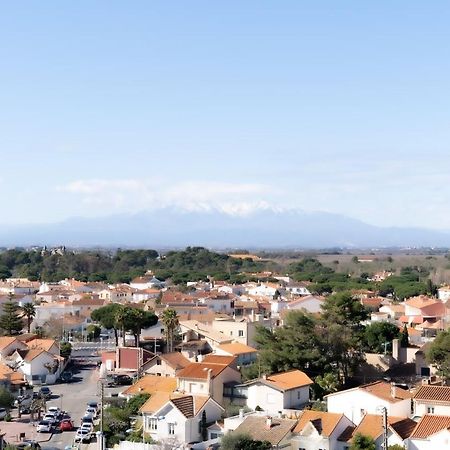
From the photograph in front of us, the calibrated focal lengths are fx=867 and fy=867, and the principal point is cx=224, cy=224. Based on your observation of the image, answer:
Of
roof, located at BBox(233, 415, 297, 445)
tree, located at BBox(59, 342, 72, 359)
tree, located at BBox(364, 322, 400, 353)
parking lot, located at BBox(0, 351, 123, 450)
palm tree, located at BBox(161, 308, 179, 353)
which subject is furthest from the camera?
tree, located at BBox(59, 342, 72, 359)

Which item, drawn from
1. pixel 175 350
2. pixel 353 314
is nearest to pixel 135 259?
pixel 175 350

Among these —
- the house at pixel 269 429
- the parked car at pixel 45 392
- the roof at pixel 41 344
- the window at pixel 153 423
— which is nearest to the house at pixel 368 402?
the house at pixel 269 429

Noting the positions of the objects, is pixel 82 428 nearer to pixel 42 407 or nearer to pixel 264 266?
pixel 42 407

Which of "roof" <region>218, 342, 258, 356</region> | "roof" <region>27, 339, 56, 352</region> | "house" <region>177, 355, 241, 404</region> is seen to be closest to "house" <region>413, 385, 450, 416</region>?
"house" <region>177, 355, 241, 404</region>

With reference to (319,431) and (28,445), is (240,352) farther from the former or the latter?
(28,445)

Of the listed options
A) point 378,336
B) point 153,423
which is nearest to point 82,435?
point 153,423

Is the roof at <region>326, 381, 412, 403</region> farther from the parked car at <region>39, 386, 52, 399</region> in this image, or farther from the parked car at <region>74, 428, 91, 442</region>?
the parked car at <region>39, 386, 52, 399</region>
